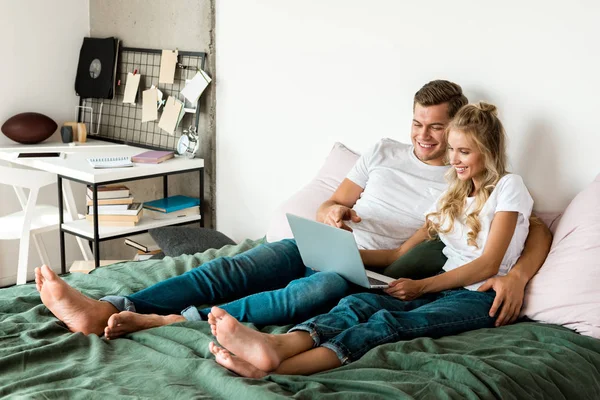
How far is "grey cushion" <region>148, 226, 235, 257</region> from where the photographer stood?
291 cm

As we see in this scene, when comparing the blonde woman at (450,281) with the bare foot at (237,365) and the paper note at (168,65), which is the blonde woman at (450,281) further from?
the paper note at (168,65)

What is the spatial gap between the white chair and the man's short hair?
1630 mm

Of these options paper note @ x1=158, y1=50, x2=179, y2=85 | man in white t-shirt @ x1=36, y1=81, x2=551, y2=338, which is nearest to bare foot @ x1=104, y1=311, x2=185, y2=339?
man in white t-shirt @ x1=36, y1=81, x2=551, y2=338

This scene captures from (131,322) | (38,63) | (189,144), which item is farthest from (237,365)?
(38,63)

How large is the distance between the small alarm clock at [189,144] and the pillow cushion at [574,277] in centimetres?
178

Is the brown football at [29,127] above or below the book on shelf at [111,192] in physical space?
above

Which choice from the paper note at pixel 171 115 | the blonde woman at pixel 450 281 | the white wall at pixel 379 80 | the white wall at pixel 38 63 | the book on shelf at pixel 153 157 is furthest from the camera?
the white wall at pixel 38 63

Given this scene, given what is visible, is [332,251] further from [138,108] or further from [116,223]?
[138,108]

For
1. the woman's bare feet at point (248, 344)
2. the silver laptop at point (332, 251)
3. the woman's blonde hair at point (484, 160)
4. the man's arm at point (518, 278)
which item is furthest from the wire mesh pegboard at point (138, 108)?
the woman's bare feet at point (248, 344)

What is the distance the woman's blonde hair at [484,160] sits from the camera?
219 cm

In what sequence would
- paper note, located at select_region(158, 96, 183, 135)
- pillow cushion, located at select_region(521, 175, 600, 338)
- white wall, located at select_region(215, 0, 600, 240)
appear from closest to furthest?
1. pillow cushion, located at select_region(521, 175, 600, 338)
2. white wall, located at select_region(215, 0, 600, 240)
3. paper note, located at select_region(158, 96, 183, 135)

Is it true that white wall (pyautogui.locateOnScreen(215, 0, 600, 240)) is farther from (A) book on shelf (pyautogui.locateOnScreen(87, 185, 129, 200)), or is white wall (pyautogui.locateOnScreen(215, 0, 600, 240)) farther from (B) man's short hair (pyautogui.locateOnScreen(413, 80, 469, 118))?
(A) book on shelf (pyautogui.locateOnScreen(87, 185, 129, 200))

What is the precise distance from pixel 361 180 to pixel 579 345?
0.96m

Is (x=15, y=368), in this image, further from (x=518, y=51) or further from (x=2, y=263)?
(x=2, y=263)
